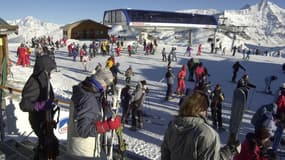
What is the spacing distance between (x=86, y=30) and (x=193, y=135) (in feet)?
155

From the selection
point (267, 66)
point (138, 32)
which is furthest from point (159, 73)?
point (138, 32)

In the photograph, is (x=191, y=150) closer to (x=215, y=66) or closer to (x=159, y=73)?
(x=159, y=73)

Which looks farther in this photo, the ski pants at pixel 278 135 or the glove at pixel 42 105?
the ski pants at pixel 278 135

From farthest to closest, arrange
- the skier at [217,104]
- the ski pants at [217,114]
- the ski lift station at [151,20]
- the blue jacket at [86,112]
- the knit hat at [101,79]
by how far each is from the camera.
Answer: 1. the ski lift station at [151,20]
2. the ski pants at [217,114]
3. the skier at [217,104]
4. the knit hat at [101,79]
5. the blue jacket at [86,112]


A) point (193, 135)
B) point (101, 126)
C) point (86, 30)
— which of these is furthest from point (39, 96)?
point (86, 30)

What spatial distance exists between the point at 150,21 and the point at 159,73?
2919 cm

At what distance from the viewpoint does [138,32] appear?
48250 millimetres

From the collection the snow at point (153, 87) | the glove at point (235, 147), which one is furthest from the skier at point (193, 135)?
the snow at point (153, 87)

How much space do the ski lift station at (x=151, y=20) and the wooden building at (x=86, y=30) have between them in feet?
6.64

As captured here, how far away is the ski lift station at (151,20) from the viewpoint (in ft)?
158

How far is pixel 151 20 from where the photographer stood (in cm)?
5006

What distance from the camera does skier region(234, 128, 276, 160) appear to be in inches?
147

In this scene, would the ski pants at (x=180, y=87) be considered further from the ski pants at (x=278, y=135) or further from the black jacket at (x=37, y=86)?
the black jacket at (x=37, y=86)

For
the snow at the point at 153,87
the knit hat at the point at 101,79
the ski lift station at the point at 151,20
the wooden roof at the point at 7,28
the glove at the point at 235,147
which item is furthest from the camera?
the ski lift station at the point at 151,20
